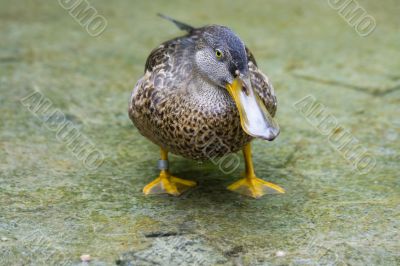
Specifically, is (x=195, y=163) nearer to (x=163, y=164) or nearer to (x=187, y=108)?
(x=163, y=164)

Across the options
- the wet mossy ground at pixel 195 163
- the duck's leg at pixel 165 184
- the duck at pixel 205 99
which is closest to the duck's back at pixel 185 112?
the duck at pixel 205 99

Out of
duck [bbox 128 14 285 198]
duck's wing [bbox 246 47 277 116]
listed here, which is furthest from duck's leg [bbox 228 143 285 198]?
duck's wing [bbox 246 47 277 116]

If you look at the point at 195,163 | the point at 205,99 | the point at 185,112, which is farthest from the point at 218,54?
the point at 195,163

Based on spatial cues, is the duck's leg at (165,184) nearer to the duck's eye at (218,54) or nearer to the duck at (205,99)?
the duck at (205,99)

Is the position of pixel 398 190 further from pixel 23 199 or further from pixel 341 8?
pixel 341 8

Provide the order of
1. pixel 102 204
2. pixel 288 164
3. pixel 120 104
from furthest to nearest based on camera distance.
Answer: pixel 120 104 < pixel 288 164 < pixel 102 204

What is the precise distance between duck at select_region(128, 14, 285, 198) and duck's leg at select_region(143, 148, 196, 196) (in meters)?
0.01

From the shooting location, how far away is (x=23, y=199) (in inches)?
146

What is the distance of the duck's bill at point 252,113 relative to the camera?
10.3 ft

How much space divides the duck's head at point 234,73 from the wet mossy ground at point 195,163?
1.94 ft

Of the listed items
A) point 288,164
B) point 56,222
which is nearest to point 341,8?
point 288,164

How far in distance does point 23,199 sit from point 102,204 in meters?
0.45

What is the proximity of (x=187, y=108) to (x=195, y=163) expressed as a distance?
0.93 metres

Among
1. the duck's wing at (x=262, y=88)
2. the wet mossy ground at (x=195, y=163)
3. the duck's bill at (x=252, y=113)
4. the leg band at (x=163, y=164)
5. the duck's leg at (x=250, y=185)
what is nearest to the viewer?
the duck's bill at (x=252, y=113)
